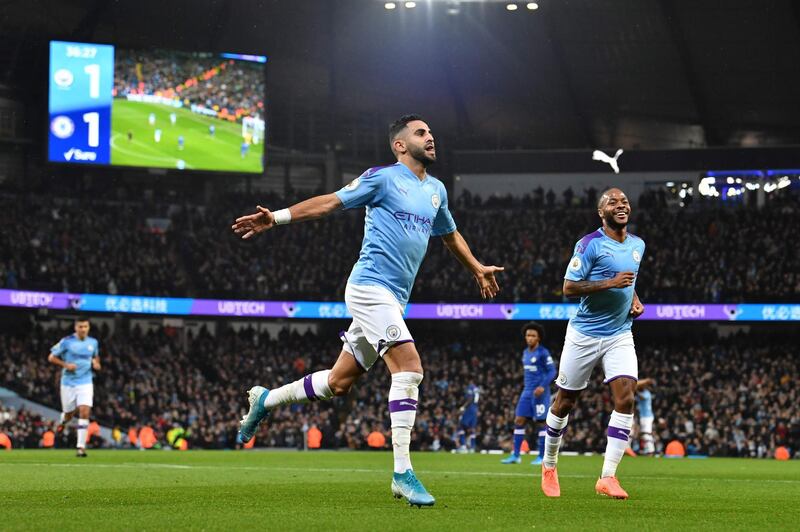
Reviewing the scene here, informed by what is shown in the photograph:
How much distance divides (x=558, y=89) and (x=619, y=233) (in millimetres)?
34083

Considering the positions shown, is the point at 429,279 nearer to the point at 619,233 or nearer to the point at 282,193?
the point at 282,193

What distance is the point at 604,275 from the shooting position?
948 centimetres

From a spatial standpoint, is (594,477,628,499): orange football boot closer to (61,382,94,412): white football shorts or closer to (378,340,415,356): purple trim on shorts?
(378,340,415,356): purple trim on shorts

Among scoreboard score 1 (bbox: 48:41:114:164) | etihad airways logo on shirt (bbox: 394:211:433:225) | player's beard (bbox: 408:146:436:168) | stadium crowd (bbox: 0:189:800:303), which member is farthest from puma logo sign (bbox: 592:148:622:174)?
etihad airways logo on shirt (bbox: 394:211:433:225)

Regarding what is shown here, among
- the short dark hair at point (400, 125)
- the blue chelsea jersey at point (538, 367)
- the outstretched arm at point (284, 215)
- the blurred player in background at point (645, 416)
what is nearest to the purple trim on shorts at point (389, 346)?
the outstretched arm at point (284, 215)

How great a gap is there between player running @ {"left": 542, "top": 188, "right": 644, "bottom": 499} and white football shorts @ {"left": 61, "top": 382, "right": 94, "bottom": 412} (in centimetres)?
1081

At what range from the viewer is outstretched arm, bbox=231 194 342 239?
698 centimetres

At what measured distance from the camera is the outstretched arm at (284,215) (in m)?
6.98

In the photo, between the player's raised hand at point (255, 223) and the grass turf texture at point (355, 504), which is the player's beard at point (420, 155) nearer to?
the player's raised hand at point (255, 223)

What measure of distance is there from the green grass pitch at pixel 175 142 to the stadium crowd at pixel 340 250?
4.96 m

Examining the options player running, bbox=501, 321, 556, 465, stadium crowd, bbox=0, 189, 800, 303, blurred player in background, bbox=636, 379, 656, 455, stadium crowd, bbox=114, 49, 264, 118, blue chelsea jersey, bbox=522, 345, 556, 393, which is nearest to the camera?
player running, bbox=501, 321, 556, 465

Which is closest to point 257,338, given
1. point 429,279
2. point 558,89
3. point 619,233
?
point 429,279

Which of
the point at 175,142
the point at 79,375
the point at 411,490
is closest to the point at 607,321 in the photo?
the point at 411,490

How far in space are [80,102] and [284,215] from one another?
31.1 m
